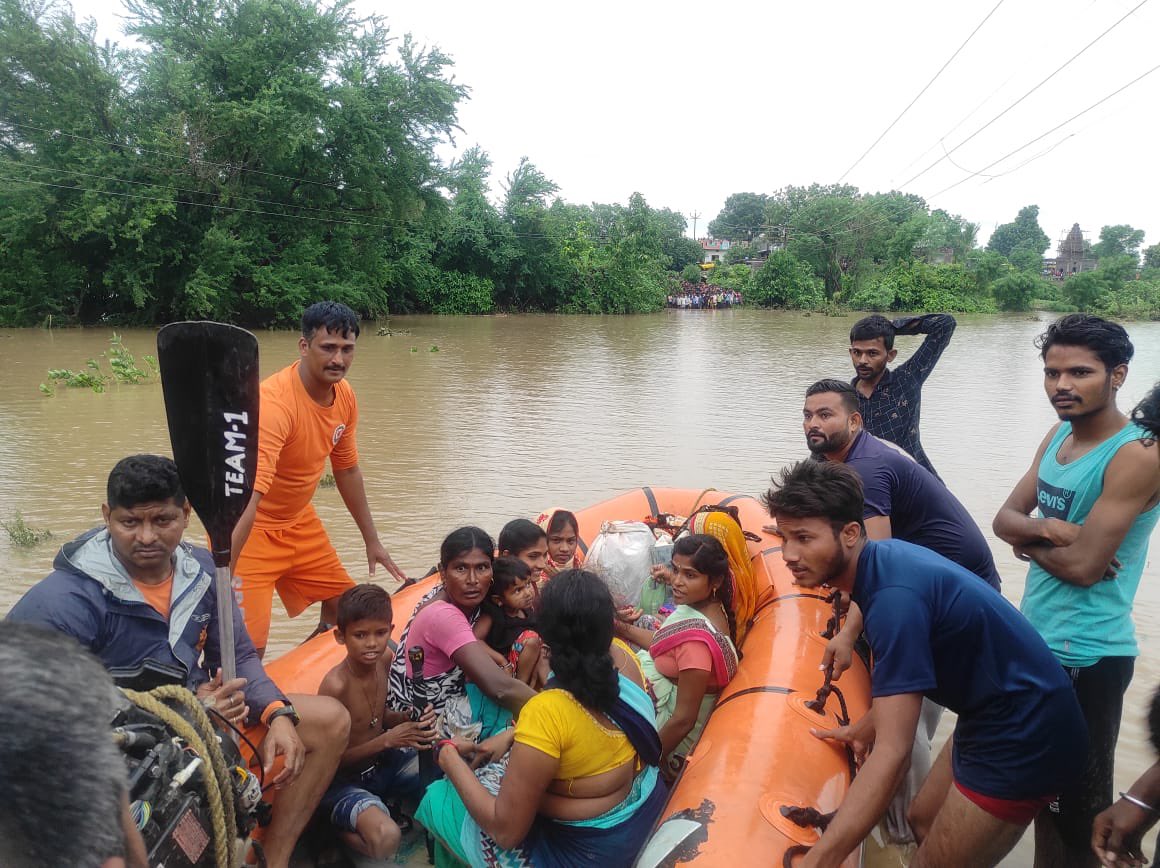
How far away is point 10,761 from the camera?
0.90 metres

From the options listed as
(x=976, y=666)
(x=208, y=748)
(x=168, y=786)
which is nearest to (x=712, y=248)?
(x=976, y=666)

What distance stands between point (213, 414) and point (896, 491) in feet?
7.23

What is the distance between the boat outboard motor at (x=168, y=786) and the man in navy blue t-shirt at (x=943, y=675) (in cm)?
126

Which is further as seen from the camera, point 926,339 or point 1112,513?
point 926,339

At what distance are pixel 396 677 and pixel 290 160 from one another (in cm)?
2121

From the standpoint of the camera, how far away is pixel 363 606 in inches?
93.7

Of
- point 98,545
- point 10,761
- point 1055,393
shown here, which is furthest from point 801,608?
point 10,761

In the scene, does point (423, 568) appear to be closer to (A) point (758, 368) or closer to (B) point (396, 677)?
(B) point (396, 677)

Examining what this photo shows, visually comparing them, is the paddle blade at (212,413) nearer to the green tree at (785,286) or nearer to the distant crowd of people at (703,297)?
the distant crowd of people at (703,297)

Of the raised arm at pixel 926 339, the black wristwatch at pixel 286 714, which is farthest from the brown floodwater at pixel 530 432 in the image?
the black wristwatch at pixel 286 714

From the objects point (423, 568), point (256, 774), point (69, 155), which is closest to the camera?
point (256, 774)

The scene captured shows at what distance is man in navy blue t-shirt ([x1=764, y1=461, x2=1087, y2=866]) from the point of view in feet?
5.41

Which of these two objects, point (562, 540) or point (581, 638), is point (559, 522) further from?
point (581, 638)

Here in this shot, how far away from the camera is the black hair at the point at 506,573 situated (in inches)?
107
